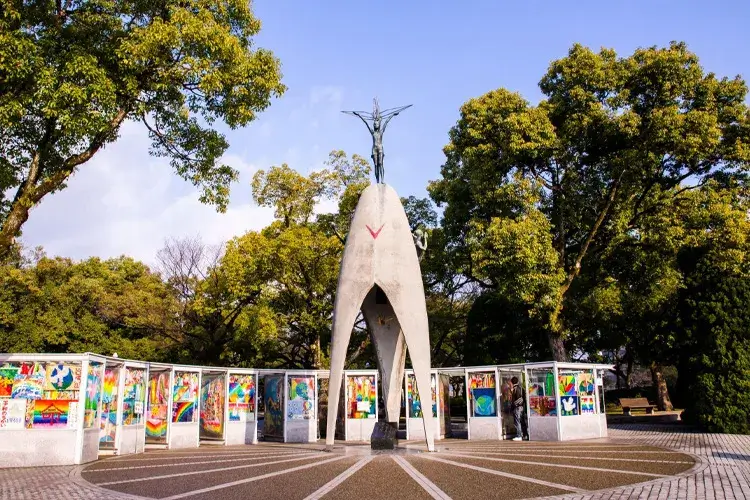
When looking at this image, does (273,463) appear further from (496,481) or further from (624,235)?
(624,235)

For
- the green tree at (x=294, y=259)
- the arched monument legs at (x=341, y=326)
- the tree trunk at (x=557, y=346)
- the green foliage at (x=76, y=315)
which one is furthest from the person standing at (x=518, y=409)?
the green foliage at (x=76, y=315)

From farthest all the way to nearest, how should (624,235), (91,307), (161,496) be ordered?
(91,307), (624,235), (161,496)

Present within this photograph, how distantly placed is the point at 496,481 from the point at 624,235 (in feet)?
50.7

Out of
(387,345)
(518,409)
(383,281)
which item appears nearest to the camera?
(383,281)

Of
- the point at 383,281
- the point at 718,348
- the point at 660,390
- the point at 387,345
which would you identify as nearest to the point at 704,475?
the point at 383,281

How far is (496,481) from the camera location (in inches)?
369

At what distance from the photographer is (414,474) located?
10383 mm

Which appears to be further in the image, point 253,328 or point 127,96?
point 253,328

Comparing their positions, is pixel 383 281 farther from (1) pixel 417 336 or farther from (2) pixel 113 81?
(2) pixel 113 81

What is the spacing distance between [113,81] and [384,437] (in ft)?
33.9

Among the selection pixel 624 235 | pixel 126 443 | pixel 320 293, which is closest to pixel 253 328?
pixel 320 293

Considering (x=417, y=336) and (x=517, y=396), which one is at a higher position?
(x=417, y=336)

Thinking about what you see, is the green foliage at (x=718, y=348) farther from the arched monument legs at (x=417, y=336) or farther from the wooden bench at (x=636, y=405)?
the arched monument legs at (x=417, y=336)

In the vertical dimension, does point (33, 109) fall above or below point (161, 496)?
above
